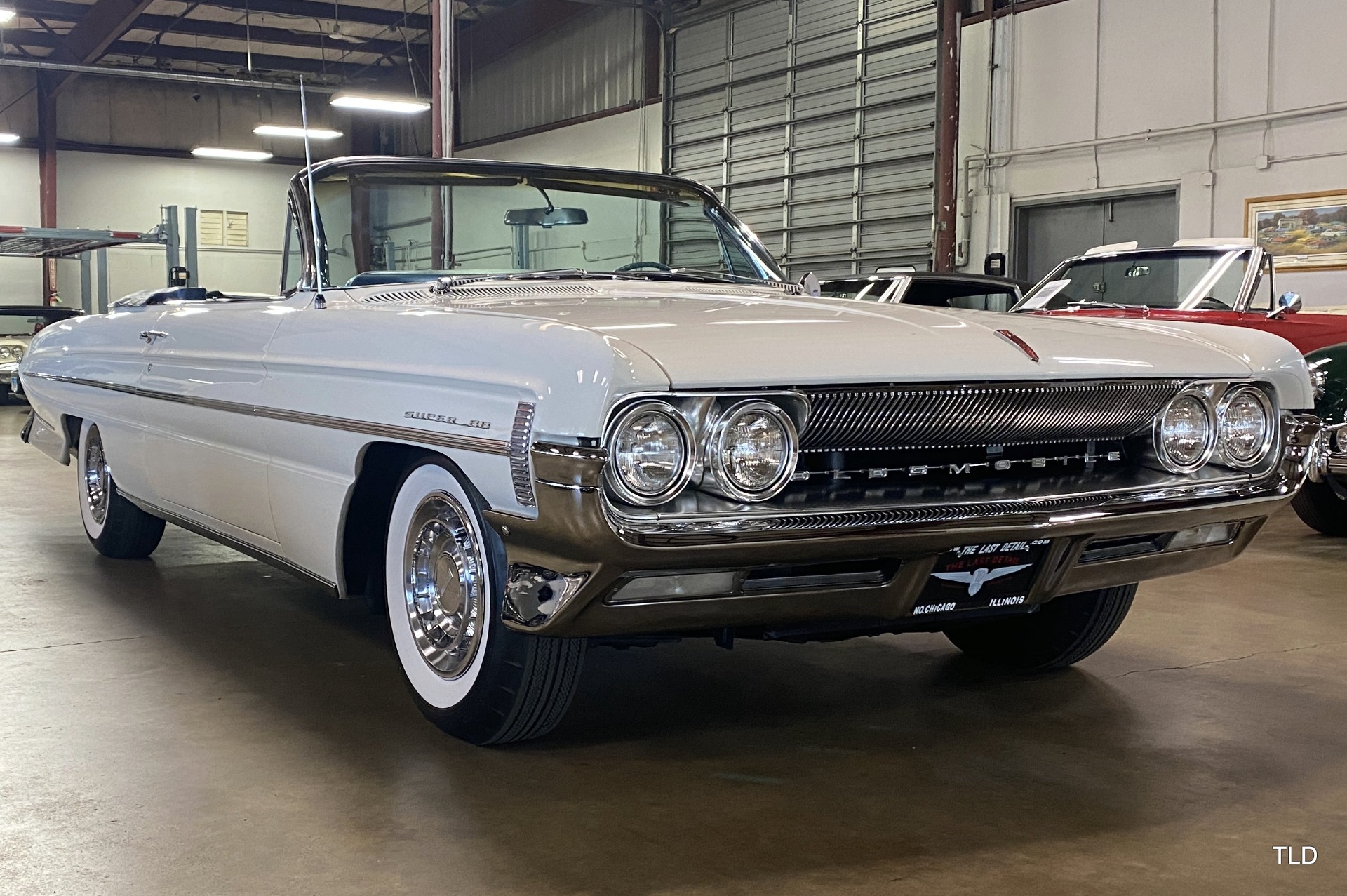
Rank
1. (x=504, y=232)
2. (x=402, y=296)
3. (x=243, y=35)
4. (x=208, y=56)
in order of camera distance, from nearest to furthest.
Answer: (x=402, y=296) → (x=504, y=232) → (x=243, y=35) → (x=208, y=56)

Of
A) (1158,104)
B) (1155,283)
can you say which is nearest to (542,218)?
(1155,283)

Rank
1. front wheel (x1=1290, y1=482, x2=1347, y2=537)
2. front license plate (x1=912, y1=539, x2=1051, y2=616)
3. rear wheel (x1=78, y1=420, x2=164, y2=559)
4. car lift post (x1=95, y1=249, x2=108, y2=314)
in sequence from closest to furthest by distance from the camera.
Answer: front license plate (x1=912, y1=539, x2=1051, y2=616), rear wheel (x1=78, y1=420, x2=164, y2=559), front wheel (x1=1290, y1=482, x2=1347, y2=537), car lift post (x1=95, y1=249, x2=108, y2=314)

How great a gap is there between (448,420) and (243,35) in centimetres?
2468

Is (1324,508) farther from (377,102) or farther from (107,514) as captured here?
(377,102)

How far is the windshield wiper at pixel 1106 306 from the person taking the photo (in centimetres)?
891

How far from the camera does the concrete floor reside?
2.37 m

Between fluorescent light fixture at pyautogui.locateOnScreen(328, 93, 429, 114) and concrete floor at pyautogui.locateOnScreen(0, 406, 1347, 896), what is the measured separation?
14.9 metres

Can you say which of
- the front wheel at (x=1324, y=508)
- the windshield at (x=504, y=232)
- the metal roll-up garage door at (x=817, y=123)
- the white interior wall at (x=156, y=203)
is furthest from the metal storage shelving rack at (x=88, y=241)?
the windshield at (x=504, y=232)

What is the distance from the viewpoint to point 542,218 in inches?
158

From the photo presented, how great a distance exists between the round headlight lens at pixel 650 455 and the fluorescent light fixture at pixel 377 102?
55.5 feet

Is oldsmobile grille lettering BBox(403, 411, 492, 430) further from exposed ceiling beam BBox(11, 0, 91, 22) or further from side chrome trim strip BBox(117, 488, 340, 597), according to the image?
exposed ceiling beam BBox(11, 0, 91, 22)

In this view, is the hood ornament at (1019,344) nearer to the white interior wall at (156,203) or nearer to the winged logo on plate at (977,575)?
Answer: the winged logo on plate at (977,575)

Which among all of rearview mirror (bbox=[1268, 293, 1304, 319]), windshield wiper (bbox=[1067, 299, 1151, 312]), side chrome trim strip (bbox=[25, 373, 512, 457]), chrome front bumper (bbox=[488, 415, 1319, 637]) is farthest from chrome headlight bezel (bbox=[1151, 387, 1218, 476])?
rearview mirror (bbox=[1268, 293, 1304, 319])

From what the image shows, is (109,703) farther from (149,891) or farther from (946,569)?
(946,569)
